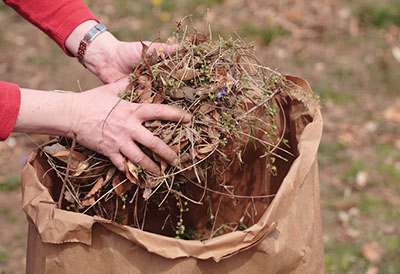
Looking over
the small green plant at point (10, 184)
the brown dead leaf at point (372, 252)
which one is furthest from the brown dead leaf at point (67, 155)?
the brown dead leaf at point (372, 252)

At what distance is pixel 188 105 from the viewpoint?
54.3 inches

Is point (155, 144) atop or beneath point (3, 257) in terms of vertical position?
atop

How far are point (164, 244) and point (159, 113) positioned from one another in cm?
37

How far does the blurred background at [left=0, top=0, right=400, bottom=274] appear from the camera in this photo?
236 centimetres

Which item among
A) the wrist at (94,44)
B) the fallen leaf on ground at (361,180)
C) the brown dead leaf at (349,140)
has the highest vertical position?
the wrist at (94,44)

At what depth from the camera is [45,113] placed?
124 centimetres

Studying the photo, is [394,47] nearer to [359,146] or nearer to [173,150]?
[359,146]

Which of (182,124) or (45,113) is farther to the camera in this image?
(182,124)

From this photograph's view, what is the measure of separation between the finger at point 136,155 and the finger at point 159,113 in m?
0.08

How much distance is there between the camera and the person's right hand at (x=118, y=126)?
128 cm

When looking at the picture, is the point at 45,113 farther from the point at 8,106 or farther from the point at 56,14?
the point at 56,14

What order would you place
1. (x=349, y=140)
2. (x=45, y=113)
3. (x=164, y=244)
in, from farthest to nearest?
1. (x=349, y=140)
2. (x=45, y=113)
3. (x=164, y=244)

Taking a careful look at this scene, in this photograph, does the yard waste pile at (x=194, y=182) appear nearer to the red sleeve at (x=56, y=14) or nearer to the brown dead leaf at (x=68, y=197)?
the brown dead leaf at (x=68, y=197)

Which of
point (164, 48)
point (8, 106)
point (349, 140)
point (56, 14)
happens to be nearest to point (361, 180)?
point (349, 140)
